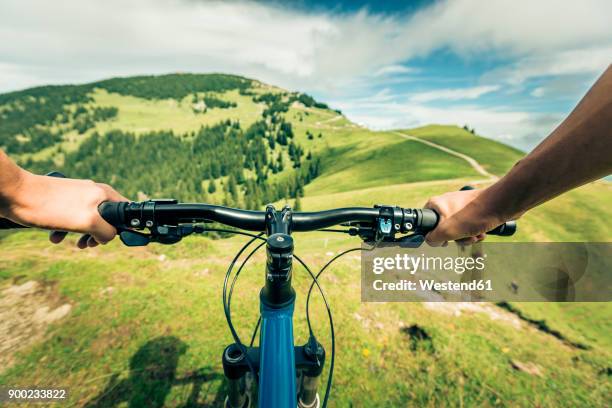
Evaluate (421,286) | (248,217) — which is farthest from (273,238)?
(421,286)

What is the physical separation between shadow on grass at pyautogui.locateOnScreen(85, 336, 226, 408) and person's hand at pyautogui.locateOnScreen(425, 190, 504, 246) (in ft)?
14.2

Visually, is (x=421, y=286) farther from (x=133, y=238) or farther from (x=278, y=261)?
(x=133, y=238)

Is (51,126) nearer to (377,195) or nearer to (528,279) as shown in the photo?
(377,195)

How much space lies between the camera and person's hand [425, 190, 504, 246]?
7.42ft

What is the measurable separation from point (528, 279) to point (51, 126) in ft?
802

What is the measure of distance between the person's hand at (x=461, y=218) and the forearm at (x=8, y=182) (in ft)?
10.1

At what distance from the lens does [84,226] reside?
2240mm

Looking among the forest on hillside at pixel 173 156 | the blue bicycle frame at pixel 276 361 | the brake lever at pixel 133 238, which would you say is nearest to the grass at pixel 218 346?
the blue bicycle frame at pixel 276 361

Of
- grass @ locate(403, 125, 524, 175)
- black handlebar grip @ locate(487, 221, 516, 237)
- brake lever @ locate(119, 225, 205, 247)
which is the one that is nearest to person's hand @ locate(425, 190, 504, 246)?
black handlebar grip @ locate(487, 221, 516, 237)

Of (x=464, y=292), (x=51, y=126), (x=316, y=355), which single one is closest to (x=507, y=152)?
(x=464, y=292)

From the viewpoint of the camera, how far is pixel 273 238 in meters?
1.89

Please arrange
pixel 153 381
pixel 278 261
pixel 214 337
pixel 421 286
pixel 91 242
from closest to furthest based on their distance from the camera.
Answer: pixel 278 261
pixel 91 242
pixel 153 381
pixel 214 337
pixel 421 286

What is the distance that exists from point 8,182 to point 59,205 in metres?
0.34

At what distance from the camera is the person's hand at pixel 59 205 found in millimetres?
2010
